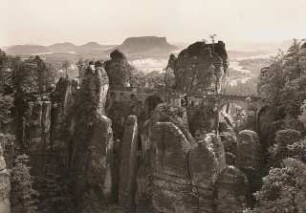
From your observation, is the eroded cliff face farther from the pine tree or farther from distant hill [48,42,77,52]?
distant hill [48,42,77,52]

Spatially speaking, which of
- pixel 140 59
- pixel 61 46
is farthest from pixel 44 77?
pixel 140 59

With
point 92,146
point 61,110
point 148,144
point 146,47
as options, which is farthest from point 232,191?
point 146,47

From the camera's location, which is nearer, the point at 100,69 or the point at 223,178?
the point at 223,178

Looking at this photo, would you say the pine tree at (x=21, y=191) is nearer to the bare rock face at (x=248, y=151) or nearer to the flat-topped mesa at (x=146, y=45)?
the bare rock face at (x=248, y=151)

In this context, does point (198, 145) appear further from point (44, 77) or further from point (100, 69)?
point (44, 77)

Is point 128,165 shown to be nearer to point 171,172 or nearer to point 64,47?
point 171,172

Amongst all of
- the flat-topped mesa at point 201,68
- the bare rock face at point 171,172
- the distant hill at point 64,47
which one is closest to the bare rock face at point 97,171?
the bare rock face at point 171,172
